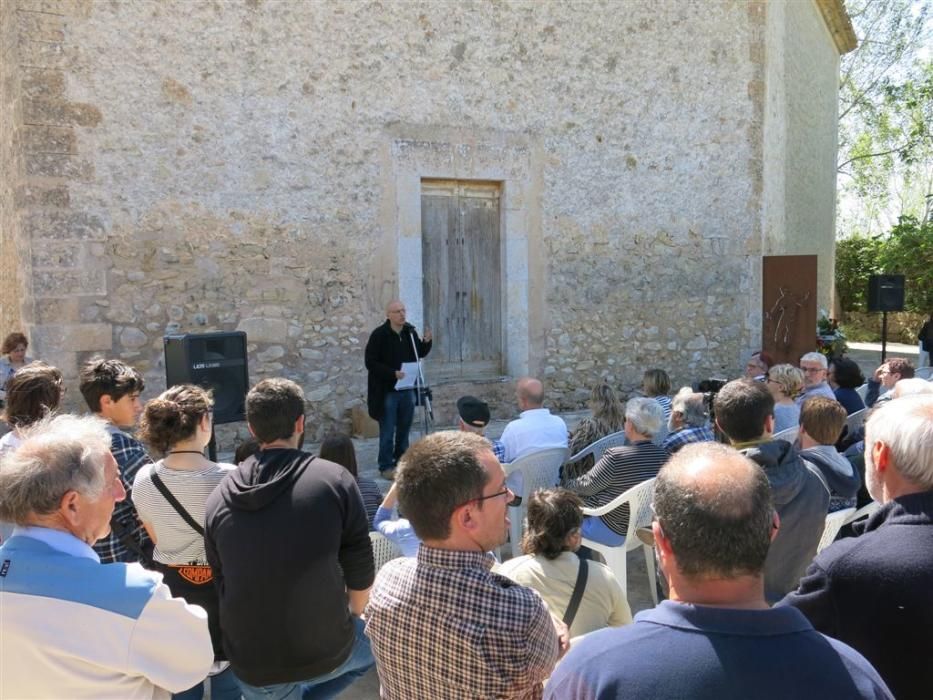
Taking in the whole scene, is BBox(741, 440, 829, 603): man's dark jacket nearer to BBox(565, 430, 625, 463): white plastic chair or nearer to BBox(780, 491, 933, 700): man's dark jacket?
BBox(780, 491, 933, 700): man's dark jacket

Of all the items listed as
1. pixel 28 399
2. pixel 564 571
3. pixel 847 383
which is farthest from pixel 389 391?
pixel 564 571

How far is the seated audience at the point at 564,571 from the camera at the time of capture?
2156mm

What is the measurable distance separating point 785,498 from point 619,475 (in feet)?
2.98

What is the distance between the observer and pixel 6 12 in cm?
614

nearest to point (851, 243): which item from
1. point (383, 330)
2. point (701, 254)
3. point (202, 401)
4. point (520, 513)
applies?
point (701, 254)

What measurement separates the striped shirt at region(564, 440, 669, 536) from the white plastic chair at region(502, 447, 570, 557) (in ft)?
1.58

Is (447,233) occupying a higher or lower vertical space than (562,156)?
lower

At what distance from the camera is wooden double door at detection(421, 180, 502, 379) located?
26.2 feet

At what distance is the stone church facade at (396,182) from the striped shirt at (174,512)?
4328 mm

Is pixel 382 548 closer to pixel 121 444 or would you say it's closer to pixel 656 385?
pixel 121 444

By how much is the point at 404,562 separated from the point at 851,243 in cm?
2080

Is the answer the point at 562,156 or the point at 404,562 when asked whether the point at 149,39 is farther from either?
the point at 404,562

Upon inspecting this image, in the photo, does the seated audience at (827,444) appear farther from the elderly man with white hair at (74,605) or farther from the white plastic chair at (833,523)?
the elderly man with white hair at (74,605)

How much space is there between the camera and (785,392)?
15.2 feet
